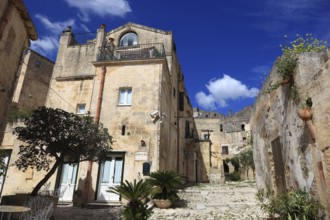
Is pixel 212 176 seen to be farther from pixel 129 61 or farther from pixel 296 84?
pixel 296 84

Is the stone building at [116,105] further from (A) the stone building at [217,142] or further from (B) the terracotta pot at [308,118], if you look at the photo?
(A) the stone building at [217,142]

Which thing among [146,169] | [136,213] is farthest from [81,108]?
[136,213]

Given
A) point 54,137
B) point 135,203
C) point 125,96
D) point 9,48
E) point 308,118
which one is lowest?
point 135,203

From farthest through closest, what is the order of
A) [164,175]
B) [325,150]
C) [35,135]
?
[164,175] < [35,135] < [325,150]

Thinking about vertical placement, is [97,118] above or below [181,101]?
below

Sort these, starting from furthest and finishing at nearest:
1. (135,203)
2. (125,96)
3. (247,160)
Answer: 1. (247,160)
2. (125,96)
3. (135,203)

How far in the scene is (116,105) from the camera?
13.9 m

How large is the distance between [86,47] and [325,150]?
1671 centimetres

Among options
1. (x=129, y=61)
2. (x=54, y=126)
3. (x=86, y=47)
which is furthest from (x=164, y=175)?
(x=86, y=47)

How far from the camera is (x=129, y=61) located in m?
Answer: 14.7

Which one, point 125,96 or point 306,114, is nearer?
point 306,114

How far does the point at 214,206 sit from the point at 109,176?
5425 mm

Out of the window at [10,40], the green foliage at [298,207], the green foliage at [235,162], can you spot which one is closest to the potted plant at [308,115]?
the green foliage at [298,207]

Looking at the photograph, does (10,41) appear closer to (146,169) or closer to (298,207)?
(146,169)
